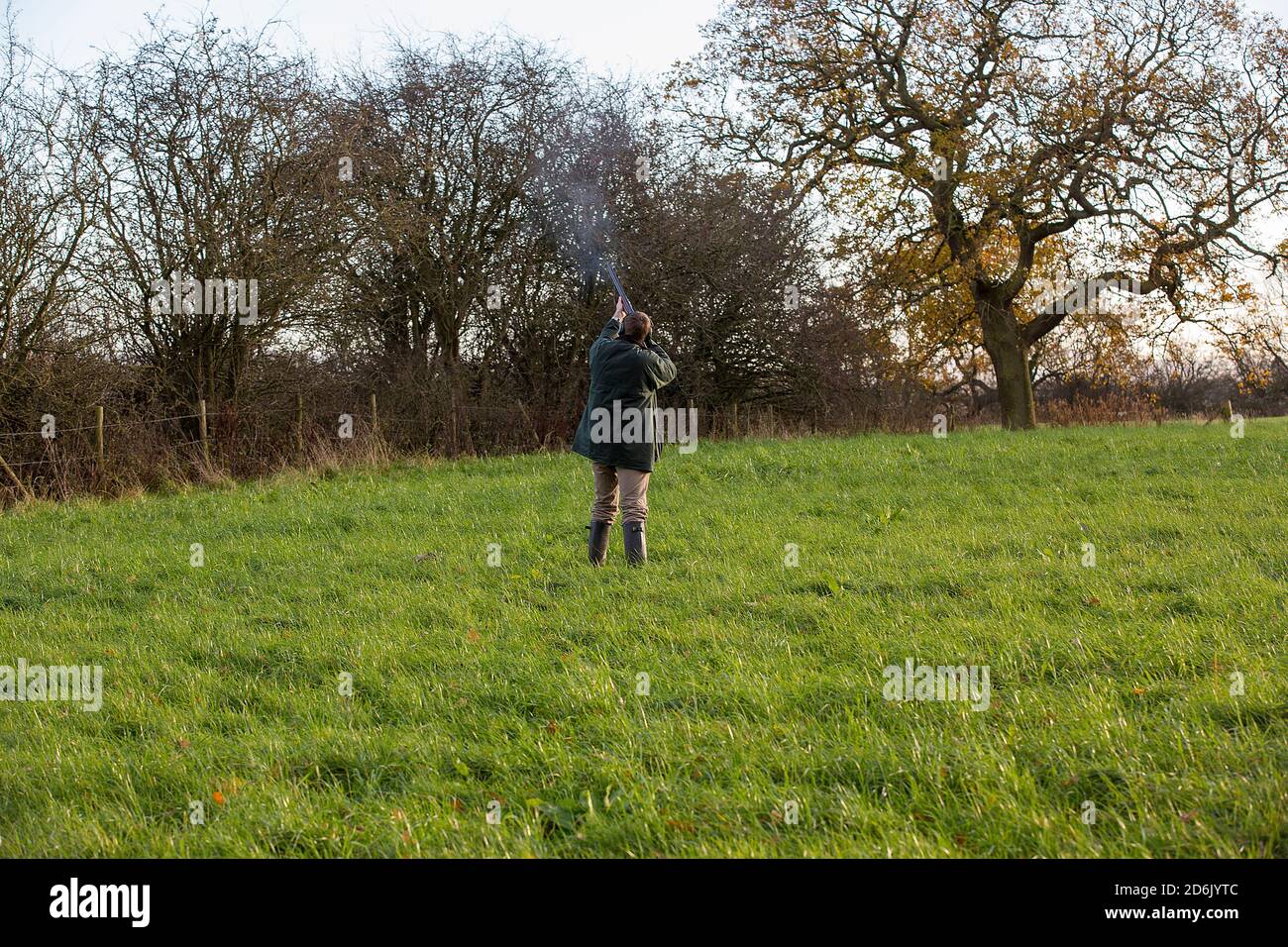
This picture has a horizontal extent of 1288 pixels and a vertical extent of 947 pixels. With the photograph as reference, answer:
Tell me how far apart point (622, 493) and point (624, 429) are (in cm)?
56

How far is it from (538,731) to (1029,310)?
24.1 metres

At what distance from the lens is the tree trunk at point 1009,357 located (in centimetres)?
2431

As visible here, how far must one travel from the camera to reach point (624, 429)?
27.1 ft

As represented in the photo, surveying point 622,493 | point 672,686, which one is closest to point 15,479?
point 622,493

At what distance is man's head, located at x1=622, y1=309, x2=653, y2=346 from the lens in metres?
8.46

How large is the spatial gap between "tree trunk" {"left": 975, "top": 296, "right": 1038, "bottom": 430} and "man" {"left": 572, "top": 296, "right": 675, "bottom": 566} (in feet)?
59.5

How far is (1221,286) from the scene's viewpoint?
2230 centimetres

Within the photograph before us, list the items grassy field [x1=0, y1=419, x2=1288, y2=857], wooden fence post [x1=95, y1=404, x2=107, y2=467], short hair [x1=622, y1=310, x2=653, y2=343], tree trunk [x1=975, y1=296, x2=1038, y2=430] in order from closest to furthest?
1. grassy field [x1=0, y1=419, x2=1288, y2=857]
2. short hair [x1=622, y1=310, x2=653, y2=343]
3. wooden fence post [x1=95, y1=404, x2=107, y2=467]
4. tree trunk [x1=975, y1=296, x2=1038, y2=430]

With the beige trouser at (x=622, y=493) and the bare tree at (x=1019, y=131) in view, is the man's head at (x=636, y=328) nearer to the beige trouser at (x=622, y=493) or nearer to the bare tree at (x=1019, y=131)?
the beige trouser at (x=622, y=493)

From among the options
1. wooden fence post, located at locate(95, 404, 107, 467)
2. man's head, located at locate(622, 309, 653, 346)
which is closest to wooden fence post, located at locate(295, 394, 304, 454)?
wooden fence post, located at locate(95, 404, 107, 467)

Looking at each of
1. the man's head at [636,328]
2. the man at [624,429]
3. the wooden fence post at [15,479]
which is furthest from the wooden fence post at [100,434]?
the man's head at [636,328]

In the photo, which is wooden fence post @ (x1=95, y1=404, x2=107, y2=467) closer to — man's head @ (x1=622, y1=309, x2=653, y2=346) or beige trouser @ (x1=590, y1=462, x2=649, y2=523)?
beige trouser @ (x1=590, y1=462, x2=649, y2=523)

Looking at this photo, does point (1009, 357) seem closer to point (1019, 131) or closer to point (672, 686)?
point (1019, 131)

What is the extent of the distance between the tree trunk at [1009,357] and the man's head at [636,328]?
18046 millimetres
